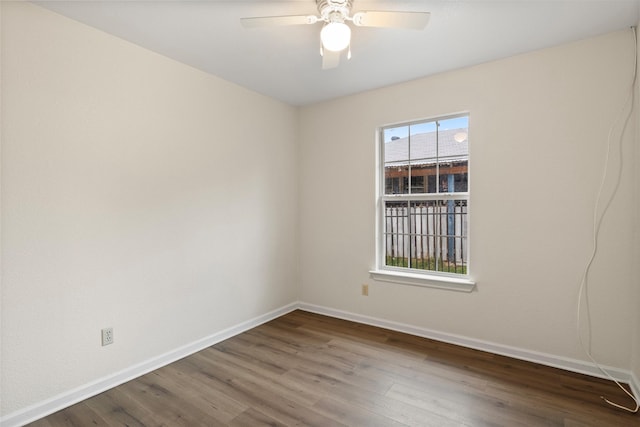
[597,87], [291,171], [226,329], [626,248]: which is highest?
[597,87]

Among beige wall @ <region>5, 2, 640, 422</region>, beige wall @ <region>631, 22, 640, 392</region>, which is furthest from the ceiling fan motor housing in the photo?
beige wall @ <region>631, 22, 640, 392</region>

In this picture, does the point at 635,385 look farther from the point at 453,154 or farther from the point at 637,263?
the point at 453,154

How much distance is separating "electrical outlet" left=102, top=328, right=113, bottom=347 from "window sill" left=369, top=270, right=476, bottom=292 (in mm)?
2340

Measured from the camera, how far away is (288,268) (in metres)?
3.86

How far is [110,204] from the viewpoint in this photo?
2.26 metres

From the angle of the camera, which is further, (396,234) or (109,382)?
(396,234)

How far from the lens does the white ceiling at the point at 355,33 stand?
1.95 metres

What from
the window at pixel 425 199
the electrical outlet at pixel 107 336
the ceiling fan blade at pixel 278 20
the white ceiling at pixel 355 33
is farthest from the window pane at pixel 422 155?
the electrical outlet at pixel 107 336

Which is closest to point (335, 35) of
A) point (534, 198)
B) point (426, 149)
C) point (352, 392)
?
point (426, 149)

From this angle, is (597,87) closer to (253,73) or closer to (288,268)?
(253,73)

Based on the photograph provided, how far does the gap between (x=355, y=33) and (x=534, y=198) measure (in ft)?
6.22

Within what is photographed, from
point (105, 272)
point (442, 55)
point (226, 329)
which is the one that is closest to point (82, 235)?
point (105, 272)

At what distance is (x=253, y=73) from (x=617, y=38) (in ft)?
9.20

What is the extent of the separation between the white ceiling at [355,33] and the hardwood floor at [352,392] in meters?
2.48
